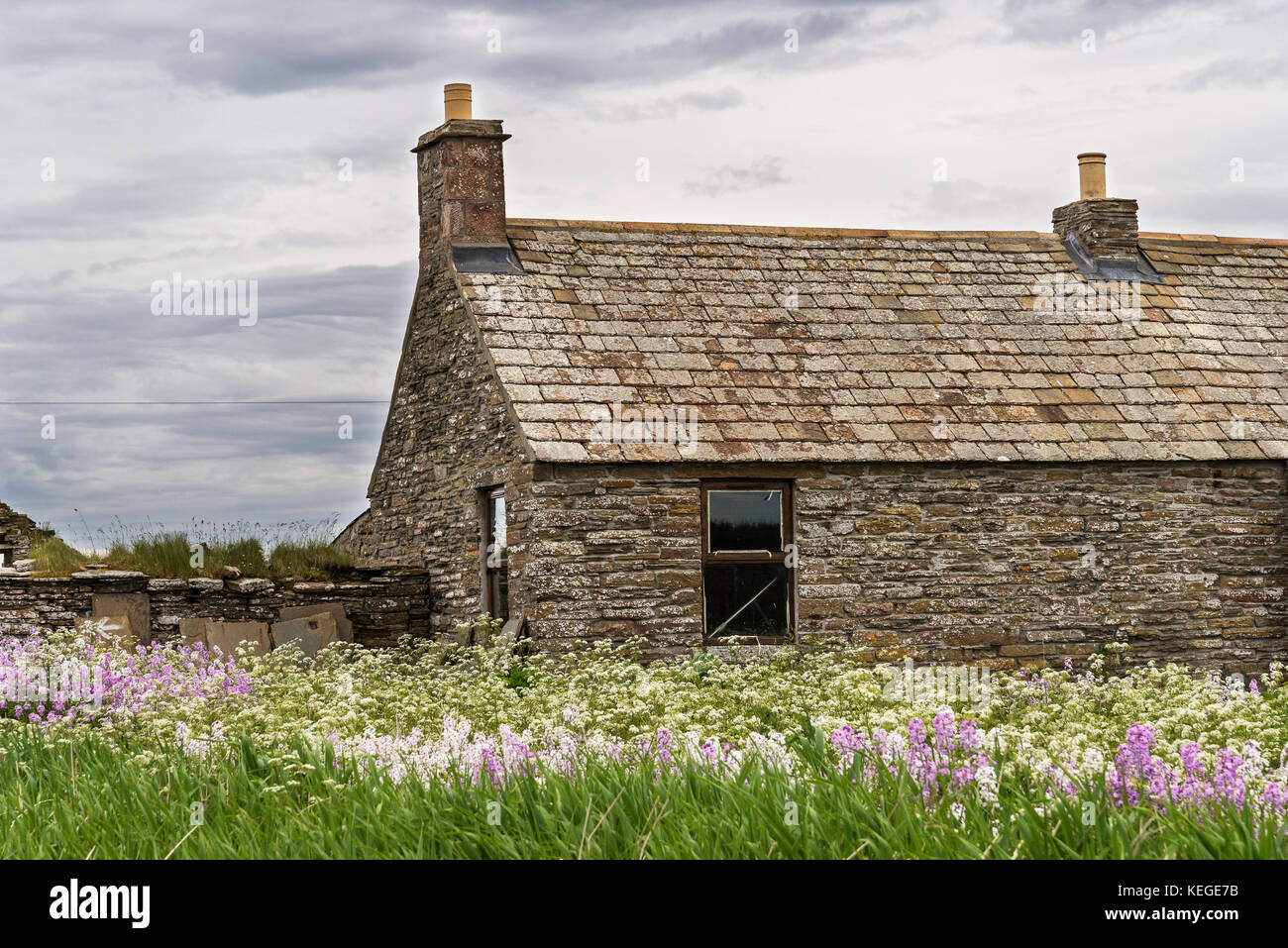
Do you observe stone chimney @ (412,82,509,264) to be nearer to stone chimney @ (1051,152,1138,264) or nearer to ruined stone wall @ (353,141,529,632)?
ruined stone wall @ (353,141,529,632)

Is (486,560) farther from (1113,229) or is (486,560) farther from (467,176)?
(1113,229)

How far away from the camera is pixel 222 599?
49.9 feet

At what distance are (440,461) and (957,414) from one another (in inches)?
227

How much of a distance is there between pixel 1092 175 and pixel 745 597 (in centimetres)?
818

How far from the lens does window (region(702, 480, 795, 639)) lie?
1411 centimetres

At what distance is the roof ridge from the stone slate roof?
0.04 m

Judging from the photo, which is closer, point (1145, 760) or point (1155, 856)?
point (1155, 856)

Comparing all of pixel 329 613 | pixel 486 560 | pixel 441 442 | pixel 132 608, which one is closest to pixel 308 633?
pixel 329 613

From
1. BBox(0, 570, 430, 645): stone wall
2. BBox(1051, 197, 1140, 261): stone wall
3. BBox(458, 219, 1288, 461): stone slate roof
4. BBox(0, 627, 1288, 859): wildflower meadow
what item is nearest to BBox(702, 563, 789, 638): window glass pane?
BBox(458, 219, 1288, 461): stone slate roof

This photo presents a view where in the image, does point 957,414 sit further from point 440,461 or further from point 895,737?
point 895,737

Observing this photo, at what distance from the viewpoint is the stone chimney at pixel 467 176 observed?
632 inches

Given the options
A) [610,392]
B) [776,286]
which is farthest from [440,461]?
[776,286]
